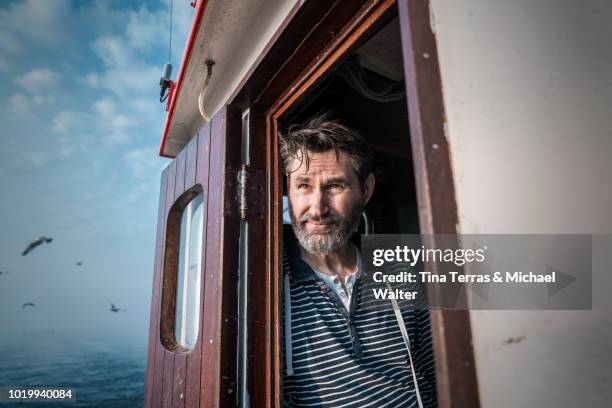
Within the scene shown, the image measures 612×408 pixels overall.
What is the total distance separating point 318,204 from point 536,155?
4.21 ft

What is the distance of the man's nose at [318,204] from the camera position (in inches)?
68.4

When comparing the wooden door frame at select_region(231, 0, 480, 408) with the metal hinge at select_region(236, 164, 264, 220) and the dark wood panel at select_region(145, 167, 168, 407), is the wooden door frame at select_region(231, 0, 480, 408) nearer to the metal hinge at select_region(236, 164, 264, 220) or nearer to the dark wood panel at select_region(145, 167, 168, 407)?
the metal hinge at select_region(236, 164, 264, 220)

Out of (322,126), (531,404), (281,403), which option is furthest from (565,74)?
(322,126)

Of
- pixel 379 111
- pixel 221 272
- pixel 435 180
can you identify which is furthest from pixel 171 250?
pixel 379 111

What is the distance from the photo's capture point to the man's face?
5.70 feet

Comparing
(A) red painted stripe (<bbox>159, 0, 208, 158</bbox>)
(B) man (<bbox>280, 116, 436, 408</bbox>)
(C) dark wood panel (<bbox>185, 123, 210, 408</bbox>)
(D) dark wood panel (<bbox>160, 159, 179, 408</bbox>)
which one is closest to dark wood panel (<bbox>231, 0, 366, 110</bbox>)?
(C) dark wood panel (<bbox>185, 123, 210, 408</bbox>)

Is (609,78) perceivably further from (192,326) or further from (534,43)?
(192,326)

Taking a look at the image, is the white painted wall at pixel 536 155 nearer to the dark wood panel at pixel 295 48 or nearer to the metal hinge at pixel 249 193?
the dark wood panel at pixel 295 48

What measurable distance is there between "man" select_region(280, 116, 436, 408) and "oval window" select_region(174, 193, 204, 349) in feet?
2.10

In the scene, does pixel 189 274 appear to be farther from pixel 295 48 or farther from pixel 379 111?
pixel 379 111

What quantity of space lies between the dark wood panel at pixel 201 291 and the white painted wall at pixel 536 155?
3.75 feet

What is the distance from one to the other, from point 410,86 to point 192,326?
1959 millimetres

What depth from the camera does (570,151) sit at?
488mm

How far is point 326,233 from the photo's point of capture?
1.74 m
